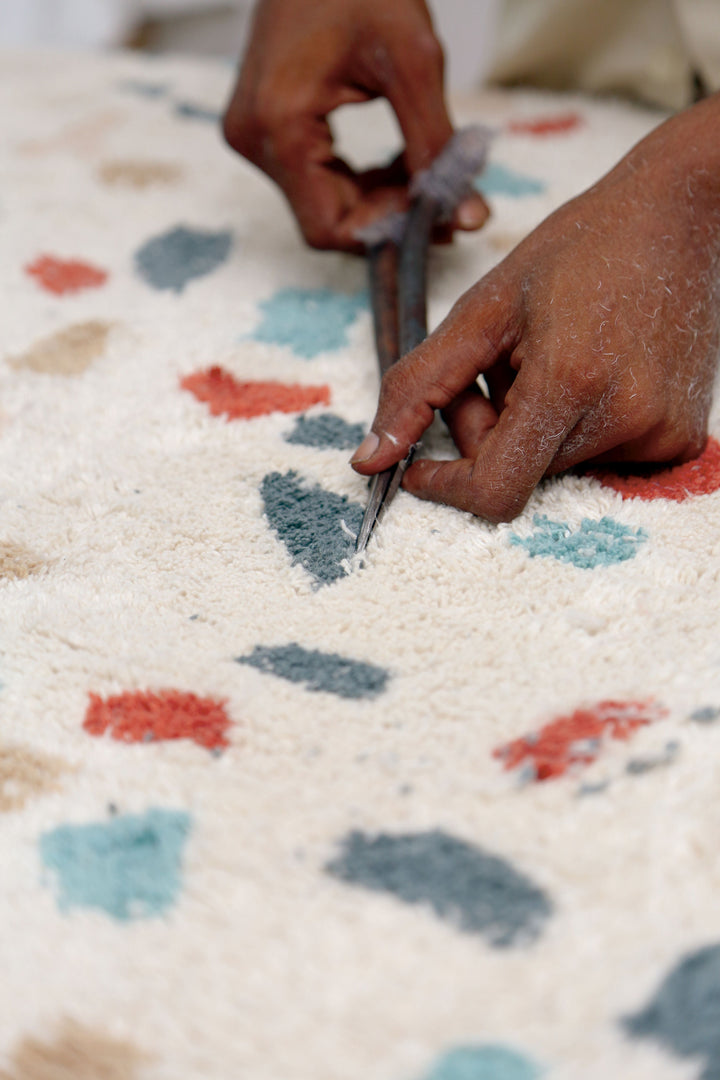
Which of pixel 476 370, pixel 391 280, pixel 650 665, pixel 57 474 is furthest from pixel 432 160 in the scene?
pixel 650 665

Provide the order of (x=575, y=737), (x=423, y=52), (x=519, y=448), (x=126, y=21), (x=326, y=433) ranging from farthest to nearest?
(x=126, y=21)
(x=423, y=52)
(x=326, y=433)
(x=519, y=448)
(x=575, y=737)

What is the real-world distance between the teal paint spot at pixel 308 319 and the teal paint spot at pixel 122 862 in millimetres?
478

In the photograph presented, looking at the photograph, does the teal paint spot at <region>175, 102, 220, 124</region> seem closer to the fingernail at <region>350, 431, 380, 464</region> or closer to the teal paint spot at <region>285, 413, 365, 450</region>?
the teal paint spot at <region>285, 413, 365, 450</region>

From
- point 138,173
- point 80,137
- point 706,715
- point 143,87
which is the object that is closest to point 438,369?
point 706,715

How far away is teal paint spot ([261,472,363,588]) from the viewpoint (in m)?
0.61

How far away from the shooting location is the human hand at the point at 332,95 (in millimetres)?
835

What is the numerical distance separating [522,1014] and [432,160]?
73 cm

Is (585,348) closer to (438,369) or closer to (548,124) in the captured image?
(438,369)

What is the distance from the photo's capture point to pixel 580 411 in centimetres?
59

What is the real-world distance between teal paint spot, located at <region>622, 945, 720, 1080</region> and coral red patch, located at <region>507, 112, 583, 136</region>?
1052mm

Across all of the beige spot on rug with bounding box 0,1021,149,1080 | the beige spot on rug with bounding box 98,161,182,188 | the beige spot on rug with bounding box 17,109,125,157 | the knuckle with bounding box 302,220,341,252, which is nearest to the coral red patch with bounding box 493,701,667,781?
the beige spot on rug with bounding box 0,1021,149,1080

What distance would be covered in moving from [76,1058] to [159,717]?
6.9 inches

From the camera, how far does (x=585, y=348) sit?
1.95ft

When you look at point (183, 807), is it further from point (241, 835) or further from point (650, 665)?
point (650, 665)
